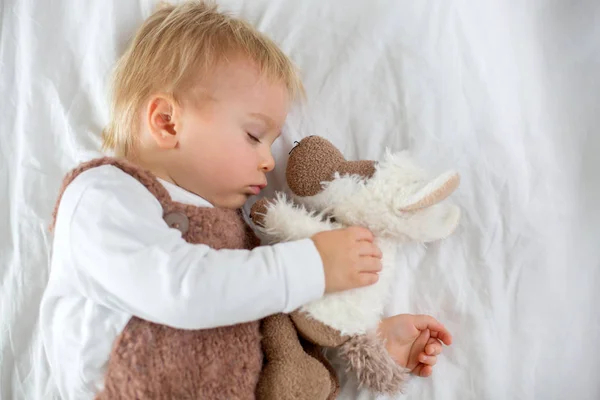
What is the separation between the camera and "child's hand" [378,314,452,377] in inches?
33.1

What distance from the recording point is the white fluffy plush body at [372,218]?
0.77m

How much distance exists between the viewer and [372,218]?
0.80m

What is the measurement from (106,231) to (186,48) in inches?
13.0

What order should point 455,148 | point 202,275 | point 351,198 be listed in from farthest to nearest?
point 455,148
point 351,198
point 202,275

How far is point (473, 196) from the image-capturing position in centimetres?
91

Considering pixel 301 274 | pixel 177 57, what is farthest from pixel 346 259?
pixel 177 57

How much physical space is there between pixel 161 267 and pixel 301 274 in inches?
7.7

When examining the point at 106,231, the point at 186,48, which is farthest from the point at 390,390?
the point at 186,48

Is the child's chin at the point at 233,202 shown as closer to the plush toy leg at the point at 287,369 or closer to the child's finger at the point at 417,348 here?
the plush toy leg at the point at 287,369

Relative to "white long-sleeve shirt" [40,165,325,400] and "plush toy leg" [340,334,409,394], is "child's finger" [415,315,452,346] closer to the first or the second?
"plush toy leg" [340,334,409,394]

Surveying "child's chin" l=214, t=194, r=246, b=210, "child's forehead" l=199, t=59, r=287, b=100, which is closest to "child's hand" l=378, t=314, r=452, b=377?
"child's chin" l=214, t=194, r=246, b=210

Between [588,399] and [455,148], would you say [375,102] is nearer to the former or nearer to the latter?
[455,148]

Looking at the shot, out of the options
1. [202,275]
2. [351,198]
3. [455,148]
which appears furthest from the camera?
[455,148]

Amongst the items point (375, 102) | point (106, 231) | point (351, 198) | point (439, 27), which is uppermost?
point (439, 27)
